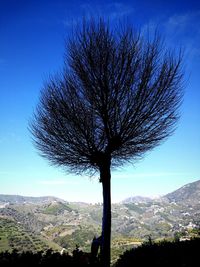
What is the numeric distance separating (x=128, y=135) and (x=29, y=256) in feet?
16.1

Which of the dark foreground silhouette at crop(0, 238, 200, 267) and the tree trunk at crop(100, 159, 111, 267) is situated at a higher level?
the tree trunk at crop(100, 159, 111, 267)

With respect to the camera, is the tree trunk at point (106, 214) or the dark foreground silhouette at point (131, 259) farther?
the tree trunk at point (106, 214)

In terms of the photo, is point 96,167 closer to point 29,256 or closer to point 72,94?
point 72,94

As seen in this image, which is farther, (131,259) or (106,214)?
(106,214)

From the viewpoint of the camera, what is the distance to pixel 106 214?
926cm

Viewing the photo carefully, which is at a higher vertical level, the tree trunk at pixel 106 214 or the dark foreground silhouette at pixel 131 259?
the tree trunk at pixel 106 214

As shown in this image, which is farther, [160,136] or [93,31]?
[160,136]

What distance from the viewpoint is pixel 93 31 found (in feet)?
29.3

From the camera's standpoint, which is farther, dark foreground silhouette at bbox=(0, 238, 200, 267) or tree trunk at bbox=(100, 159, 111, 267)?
tree trunk at bbox=(100, 159, 111, 267)

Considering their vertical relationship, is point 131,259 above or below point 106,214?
below

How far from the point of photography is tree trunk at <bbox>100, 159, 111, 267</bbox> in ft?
28.6

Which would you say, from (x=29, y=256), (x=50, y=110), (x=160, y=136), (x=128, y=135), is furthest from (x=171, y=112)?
(x=29, y=256)

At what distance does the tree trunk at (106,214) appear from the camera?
870 cm

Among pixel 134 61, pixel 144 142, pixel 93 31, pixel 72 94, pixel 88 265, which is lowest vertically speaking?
pixel 88 265
